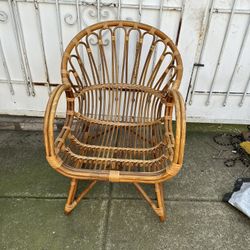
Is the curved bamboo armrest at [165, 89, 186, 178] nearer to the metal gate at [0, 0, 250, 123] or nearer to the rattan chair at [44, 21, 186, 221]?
the rattan chair at [44, 21, 186, 221]

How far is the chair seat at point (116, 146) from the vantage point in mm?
1400

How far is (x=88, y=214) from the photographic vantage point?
1682 mm

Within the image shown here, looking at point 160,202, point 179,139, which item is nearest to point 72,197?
point 160,202

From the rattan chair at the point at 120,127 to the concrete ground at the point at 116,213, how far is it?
0.11m

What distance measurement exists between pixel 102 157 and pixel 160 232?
22.9 inches

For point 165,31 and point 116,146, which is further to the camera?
point 165,31

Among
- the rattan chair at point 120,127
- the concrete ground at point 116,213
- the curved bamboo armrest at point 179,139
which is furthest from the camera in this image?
the concrete ground at point 116,213

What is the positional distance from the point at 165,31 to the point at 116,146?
2.82 feet

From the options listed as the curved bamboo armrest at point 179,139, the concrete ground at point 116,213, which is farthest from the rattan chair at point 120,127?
the concrete ground at point 116,213

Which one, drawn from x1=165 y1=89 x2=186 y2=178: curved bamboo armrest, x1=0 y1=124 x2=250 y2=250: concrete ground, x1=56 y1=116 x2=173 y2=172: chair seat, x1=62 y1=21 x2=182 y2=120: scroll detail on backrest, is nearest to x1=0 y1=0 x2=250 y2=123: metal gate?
x1=62 y1=21 x2=182 y2=120: scroll detail on backrest

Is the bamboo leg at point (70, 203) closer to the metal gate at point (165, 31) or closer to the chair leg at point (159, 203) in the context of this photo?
the chair leg at point (159, 203)

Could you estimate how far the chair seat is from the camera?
1400 millimetres

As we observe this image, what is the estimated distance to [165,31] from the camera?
1833 mm

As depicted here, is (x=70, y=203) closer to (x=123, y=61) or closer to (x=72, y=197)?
(x=72, y=197)
